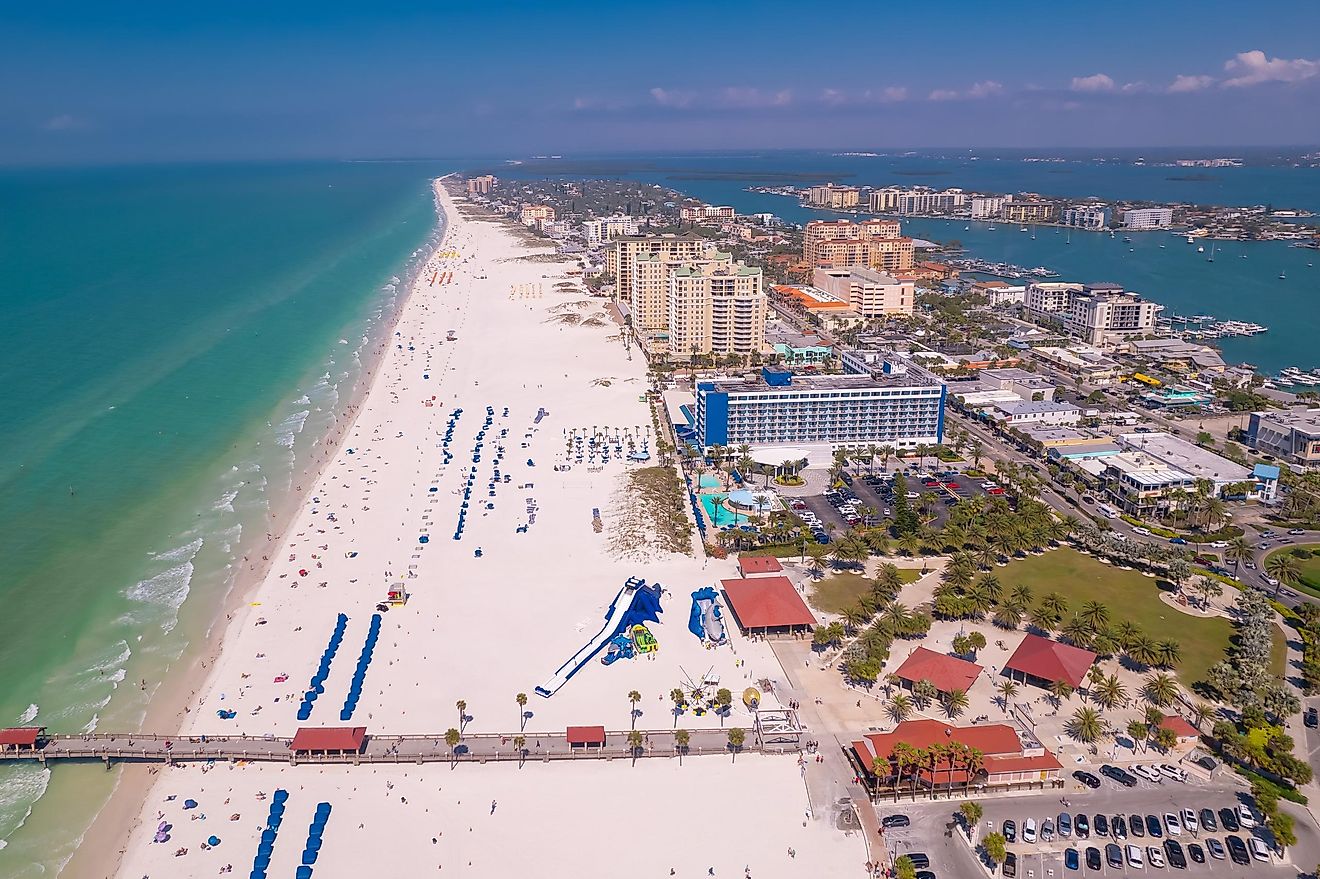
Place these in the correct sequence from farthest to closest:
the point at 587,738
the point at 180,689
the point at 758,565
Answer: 1. the point at 758,565
2. the point at 180,689
3. the point at 587,738

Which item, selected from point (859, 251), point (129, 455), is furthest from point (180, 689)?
point (859, 251)

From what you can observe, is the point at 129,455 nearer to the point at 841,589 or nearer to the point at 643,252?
the point at 841,589

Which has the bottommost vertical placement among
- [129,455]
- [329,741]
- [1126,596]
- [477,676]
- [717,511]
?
[477,676]

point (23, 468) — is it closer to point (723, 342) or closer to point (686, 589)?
point (686, 589)

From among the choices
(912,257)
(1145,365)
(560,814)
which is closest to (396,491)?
(560,814)

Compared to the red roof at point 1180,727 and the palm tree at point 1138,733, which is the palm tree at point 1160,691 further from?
the palm tree at point 1138,733

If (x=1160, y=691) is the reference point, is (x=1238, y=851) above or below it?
below
